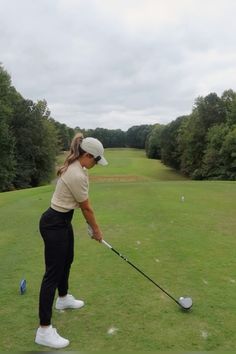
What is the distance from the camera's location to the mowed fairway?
16.2 ft

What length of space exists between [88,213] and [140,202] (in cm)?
1125

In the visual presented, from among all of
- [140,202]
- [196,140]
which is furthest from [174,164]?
[140,202]

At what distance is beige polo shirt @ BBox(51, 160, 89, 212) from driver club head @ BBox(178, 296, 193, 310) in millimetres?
1904

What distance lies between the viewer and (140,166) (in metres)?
80.2

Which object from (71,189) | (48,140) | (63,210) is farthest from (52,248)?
(48,140)

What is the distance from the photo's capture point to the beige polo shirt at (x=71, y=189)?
16.8 ft

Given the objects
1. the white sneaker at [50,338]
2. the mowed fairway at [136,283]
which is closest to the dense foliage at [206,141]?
the mowed fairway at [136,283]

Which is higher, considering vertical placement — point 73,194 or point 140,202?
point 73,194

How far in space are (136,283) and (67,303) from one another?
1363mm

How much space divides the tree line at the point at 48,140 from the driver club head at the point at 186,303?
41915 millimetres

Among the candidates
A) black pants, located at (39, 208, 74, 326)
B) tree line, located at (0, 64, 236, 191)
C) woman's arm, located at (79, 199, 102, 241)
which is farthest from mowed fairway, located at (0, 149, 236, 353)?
tree line, located at (0, 64, 236, 191)

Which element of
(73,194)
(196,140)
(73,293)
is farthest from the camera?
(196,140)

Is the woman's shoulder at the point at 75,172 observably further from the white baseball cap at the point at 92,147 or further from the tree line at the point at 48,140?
the tree line at the point at 48,140

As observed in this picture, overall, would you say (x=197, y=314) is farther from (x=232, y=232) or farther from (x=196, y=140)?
(x=196, y=140)
